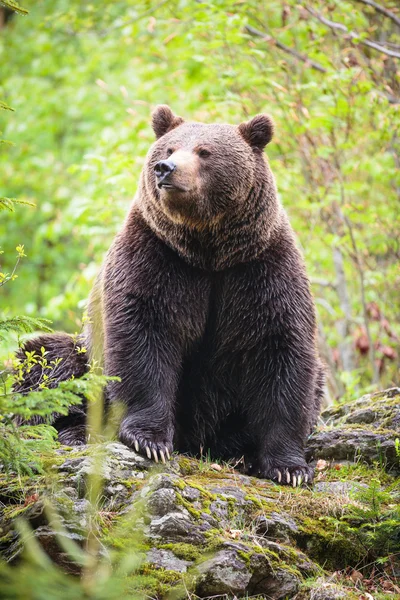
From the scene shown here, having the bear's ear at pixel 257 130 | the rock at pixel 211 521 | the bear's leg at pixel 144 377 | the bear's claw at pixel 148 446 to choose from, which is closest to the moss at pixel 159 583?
the rock at pixel 211 521

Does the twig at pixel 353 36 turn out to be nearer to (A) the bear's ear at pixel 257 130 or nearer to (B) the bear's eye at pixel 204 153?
(A) the bear's ear at pixel 257 130

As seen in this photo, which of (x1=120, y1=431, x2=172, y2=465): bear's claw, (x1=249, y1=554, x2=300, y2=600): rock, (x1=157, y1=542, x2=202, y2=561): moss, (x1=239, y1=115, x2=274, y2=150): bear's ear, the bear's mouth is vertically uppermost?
(x1=239, y1=115, x2=274, y2=150): bear's ear

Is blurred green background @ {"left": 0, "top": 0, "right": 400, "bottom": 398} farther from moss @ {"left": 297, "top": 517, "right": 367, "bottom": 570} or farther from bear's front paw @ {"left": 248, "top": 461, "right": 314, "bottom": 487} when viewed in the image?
moss @ {"left": 297, "top": 517, "right": 367, "bottom": 570}

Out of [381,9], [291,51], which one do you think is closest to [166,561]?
[381,9]

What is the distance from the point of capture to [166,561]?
135 inches

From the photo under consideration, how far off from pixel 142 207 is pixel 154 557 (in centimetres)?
254

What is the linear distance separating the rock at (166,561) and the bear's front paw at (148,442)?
0.92 metres

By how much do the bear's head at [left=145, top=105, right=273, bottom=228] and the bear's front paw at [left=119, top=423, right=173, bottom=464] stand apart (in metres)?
1.40

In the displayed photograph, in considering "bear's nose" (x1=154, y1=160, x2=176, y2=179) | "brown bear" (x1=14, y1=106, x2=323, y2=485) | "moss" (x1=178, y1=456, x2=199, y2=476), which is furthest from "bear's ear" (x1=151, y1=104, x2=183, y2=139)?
"moss" (x1=178, y1=456, x2=199, y2=476)

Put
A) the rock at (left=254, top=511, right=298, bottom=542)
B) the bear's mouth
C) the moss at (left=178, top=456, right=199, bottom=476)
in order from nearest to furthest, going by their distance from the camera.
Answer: the rock at (left=254, top=511, right=298, bottom=542), the moss at (left=178, top=456, right=199, bottom=476), the bear's mouth

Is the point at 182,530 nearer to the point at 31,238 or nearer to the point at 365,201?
the point at 365,201

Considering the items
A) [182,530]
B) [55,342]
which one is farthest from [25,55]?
[182,530]

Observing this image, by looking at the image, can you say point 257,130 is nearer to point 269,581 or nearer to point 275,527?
point 275,527

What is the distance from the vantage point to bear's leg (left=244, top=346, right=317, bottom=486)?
4.86 meters
